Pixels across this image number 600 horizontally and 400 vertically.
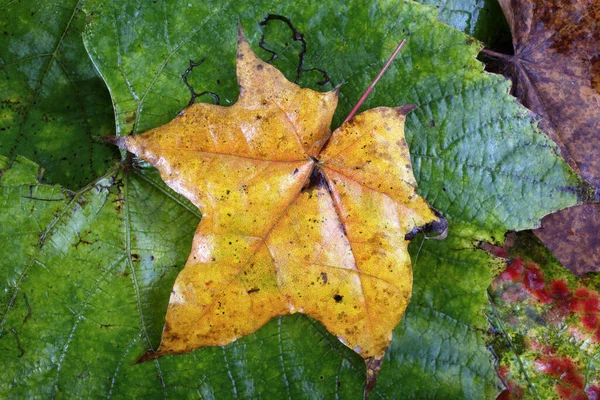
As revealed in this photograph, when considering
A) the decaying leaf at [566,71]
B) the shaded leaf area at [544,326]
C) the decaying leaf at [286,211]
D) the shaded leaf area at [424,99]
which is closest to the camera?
the decaying leaf at [286,211]

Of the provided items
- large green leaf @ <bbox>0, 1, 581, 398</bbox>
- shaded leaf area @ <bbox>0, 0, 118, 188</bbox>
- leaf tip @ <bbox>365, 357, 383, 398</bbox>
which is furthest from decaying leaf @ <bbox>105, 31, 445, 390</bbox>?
shaded leaf area @ <bbox>0, 0, 118, 188</bbox>

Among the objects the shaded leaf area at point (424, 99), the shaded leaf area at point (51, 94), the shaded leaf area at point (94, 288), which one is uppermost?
the shaded leaf area at point (424, 99)

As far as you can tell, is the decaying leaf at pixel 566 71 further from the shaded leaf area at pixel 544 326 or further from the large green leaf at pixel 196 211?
the shaded leaf area at pixel 544 326

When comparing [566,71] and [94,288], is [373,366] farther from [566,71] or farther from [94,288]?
[566,71]

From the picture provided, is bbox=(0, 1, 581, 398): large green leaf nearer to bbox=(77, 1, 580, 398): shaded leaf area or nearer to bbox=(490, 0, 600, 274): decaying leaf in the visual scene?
bbox=(77, 1, 580, 398): shaded leaf area

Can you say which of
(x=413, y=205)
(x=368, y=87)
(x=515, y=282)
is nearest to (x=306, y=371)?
(x=413, y=205)

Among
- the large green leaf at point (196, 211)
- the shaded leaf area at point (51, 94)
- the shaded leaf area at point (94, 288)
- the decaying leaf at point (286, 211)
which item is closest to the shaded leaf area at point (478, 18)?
the large green leaf at point (196, 211)
